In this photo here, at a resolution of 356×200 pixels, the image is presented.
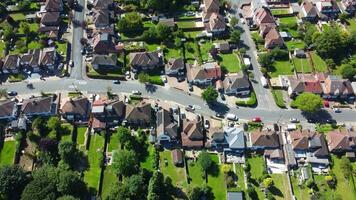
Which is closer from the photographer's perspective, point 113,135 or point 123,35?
point 113,135

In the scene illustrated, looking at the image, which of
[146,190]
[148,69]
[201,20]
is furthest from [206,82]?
[146,190]

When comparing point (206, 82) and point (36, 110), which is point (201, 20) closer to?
point (206, 82)

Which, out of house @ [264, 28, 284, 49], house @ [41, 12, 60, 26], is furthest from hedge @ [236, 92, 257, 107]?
house @ [41, 12, 60, 26]

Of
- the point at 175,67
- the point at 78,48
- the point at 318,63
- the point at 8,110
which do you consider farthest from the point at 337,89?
the point at 8,110

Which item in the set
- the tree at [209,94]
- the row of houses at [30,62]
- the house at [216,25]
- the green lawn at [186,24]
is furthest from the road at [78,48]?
the house at [216,25]

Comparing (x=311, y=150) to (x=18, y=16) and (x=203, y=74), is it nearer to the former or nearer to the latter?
(x=203, y=74)

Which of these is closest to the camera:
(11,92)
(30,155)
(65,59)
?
(30,155)

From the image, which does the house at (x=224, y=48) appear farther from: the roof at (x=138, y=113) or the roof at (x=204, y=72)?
the roof at (x=138, y=113)
